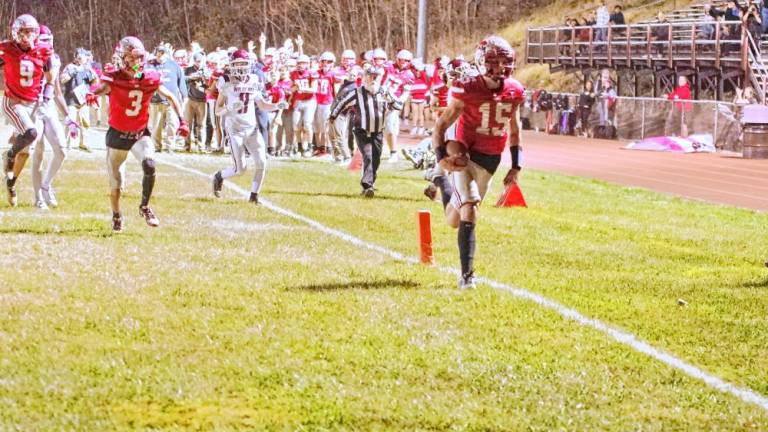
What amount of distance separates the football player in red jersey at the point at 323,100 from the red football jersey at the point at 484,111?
17024 millimetres

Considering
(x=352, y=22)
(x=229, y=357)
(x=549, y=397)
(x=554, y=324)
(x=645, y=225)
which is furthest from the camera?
(x=352, y=22)

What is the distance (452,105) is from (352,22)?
61857mm

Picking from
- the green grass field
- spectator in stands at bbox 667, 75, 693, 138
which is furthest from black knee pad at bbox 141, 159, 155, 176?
spectator in stands at bbox 667, 75, 693, 138

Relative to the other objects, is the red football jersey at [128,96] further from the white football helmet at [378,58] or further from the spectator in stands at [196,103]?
the spectator in stands at [196,103]

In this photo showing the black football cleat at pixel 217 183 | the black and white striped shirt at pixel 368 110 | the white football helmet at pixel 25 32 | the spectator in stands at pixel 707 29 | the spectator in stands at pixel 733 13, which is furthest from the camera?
the spectator in stands at pixel 707 29

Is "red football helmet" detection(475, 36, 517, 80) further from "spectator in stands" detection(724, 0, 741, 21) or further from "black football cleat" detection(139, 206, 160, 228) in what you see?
"spectator in stands" detection(724, 0, 741, 21)

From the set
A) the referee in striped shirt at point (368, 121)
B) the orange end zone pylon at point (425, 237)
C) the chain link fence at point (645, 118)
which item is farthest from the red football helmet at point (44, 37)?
the chain link fence at point (645, 118)

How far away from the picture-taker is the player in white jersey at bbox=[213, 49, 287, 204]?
54.7ft

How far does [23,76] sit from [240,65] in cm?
328

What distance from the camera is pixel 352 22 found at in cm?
7112

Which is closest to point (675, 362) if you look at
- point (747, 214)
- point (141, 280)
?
point (141, 280)

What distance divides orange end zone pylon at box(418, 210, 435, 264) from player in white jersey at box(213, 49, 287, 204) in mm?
5458

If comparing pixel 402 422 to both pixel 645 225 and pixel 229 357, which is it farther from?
pixel 645 225

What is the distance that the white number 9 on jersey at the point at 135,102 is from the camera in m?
13.1
